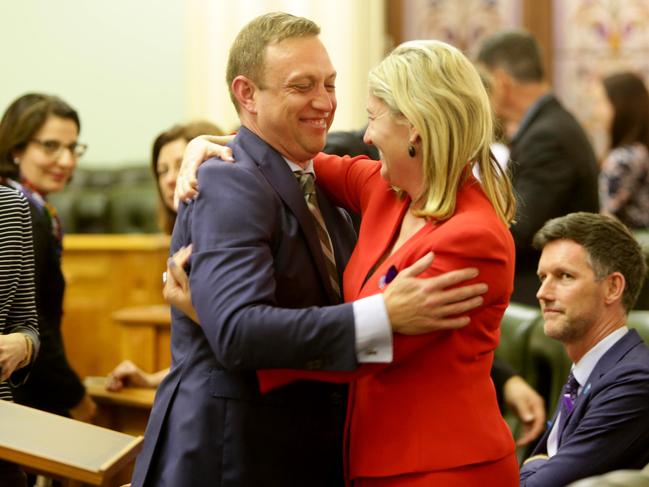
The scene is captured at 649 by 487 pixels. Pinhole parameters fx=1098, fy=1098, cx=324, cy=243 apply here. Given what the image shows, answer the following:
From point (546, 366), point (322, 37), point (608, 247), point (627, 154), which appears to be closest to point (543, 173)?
point (627, 154)

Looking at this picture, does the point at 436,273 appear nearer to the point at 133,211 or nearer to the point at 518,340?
the point at 518,340

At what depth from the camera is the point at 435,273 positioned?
1.98m

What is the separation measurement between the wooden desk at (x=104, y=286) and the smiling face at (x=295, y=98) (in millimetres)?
3346

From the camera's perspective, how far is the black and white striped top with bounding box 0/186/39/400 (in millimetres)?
2621

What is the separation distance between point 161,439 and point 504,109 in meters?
3.23

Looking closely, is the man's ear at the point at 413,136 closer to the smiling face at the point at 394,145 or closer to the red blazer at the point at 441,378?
the smiling face at the point at 394,145

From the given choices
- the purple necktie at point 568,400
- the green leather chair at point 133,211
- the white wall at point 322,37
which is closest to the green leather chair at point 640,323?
the purple necktie at point 568,400

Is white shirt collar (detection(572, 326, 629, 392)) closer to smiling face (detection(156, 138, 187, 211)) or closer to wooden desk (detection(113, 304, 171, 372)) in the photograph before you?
smiling face (detection(156, 138, 187, 211))

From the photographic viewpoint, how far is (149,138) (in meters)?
8.60

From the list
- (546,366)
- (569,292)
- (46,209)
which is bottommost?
(546,366)

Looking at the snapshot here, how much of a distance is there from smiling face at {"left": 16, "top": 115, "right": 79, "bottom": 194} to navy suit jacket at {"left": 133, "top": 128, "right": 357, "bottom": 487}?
4.95 ft

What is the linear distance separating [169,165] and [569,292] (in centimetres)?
151

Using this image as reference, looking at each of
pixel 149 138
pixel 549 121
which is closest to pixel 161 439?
pixel 549 121

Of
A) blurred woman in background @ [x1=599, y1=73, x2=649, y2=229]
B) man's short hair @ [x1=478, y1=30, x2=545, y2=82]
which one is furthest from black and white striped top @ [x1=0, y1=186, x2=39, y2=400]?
blurred woman in background @ [x1=599, y1=73, x2=649, y2=229]
